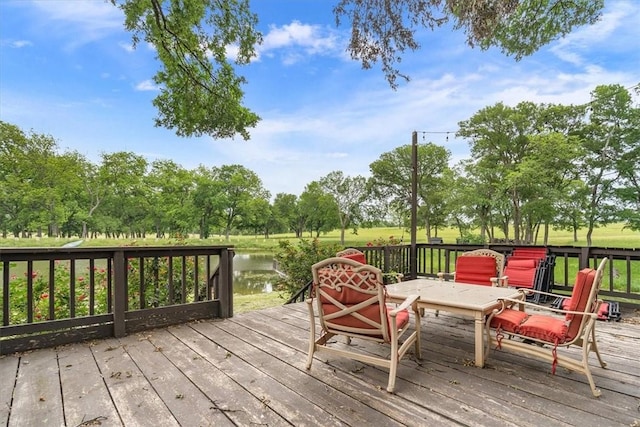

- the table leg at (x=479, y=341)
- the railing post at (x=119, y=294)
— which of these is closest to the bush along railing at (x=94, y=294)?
the railing post at (x=119, y=294)

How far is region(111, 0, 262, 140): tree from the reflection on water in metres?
5.50

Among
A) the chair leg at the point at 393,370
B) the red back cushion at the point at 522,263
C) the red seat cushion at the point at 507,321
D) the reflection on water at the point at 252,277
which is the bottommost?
the reflection on water at the point at 252,277

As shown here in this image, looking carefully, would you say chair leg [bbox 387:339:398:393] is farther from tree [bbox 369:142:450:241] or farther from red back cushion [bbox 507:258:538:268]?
tree [bbox 369:142:450:241]

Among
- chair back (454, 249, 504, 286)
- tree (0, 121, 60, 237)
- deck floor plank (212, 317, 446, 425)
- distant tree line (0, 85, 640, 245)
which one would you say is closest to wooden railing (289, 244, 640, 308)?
chair back (454, 249, 504, 286)

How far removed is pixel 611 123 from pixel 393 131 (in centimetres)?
938

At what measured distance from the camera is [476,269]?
447cm

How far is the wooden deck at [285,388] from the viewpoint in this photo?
1892mm

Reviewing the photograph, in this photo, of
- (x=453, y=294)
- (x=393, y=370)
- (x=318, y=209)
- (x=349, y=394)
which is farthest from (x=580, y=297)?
(x=318, y=209)

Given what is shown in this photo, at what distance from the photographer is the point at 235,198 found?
27.3 meters

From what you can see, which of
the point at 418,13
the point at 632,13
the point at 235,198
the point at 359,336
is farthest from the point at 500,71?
the point at 235,198

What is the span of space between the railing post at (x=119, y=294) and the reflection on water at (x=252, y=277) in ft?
20.9

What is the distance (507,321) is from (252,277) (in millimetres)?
12338

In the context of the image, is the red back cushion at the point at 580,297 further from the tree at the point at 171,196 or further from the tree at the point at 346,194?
the tree at the point at 346,194

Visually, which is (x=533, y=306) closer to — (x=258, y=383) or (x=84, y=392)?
(x=258, y=383)
